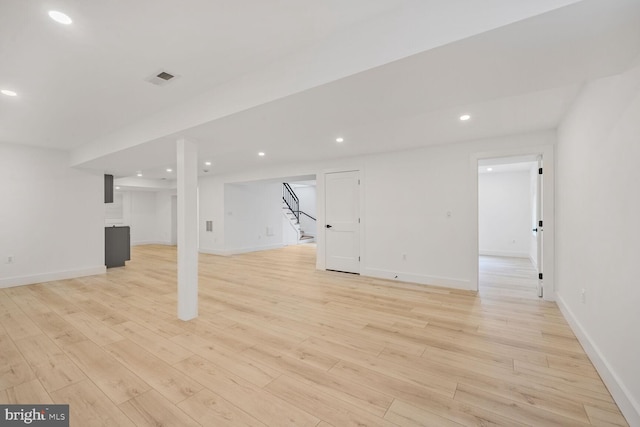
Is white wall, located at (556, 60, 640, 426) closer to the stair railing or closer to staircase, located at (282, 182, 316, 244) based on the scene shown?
staircase, located at (282, 182, 316, 244)

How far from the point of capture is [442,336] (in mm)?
2789

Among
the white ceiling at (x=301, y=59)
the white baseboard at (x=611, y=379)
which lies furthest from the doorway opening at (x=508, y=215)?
the white ceiling at (x=301, y=59)

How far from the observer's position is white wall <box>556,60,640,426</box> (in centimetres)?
167

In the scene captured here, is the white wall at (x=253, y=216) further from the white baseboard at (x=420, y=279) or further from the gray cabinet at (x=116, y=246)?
the white baseboard at (x=420, y=279)

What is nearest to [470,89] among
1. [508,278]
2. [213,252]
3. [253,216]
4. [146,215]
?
[508,278]

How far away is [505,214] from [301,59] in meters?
8.27

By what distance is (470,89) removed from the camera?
2037mm

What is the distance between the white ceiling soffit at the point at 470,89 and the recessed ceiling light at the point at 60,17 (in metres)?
1.21

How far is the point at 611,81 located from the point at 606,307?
5.69 ft

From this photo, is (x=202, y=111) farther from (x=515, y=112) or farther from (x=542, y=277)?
(x=542, y=277)

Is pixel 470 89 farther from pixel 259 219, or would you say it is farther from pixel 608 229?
pixel 259 219

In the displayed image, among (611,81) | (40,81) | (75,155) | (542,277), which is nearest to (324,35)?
(611,81)

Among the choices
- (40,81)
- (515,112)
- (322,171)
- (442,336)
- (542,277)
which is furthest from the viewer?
(322,171)

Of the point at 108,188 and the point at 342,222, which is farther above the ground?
the point at 108,188
